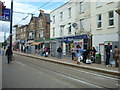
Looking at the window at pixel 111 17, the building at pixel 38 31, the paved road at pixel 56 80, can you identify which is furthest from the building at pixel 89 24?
the building at pixel 38 31

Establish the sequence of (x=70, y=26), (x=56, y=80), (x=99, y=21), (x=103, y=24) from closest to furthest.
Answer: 1. (x=56, y=80)
2. (x=103, y=24)
3. (x=99, y=21)
4. (x=70, y=26)

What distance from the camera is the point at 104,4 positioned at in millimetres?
21156

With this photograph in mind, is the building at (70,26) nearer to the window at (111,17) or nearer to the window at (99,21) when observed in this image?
the window at (99,21)

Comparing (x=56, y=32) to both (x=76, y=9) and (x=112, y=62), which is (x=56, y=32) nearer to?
(x=76, y=9)

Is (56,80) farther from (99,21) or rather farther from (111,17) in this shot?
(99,21)

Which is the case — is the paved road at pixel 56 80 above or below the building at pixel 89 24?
below

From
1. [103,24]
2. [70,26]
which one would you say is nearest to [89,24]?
[103,24]

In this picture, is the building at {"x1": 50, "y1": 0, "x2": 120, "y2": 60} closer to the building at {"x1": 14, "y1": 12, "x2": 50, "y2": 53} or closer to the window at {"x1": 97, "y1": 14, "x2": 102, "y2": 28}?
the window at {"x1": 97, "y1": 14, "x2": 102, "y2": 28}

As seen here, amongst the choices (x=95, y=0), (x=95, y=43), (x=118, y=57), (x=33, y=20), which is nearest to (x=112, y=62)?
(x=118, y=57)

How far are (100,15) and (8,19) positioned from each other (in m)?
12.4

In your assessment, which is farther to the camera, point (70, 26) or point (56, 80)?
point (70, 26)

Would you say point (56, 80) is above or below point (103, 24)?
Answer: below

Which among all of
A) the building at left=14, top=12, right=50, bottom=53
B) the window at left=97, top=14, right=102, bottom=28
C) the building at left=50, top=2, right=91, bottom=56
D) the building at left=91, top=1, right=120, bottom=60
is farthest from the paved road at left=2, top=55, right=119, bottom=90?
the building at left=14, top=12, right=50, bottom=53

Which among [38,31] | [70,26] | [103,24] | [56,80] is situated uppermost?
[38,31]
